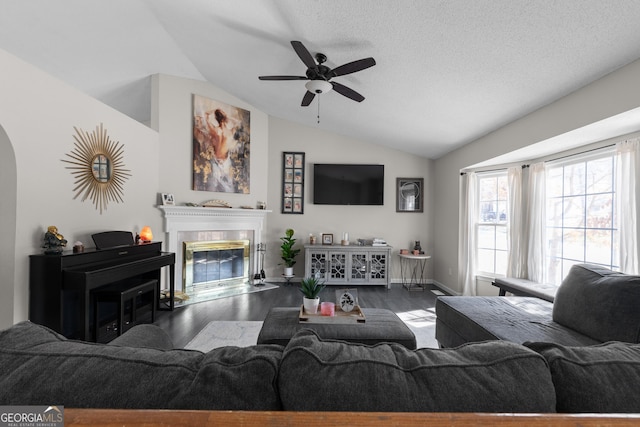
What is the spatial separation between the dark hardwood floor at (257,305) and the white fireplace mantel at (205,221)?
0.69 meters

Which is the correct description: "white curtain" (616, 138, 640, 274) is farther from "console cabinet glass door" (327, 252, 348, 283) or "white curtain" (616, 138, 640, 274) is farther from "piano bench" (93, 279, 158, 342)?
"piano bench" (93, 279, 158, 342)

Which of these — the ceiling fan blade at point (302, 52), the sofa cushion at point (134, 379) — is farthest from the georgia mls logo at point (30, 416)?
the ceiling fan blade at point (302, 52)

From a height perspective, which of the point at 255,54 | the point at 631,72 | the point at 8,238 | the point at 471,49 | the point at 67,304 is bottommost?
the point at 67,304

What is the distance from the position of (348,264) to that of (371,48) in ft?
10.7

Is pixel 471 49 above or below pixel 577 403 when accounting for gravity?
above

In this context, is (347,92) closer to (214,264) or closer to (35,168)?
(35,168)

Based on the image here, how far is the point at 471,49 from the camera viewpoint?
2066 millimetres

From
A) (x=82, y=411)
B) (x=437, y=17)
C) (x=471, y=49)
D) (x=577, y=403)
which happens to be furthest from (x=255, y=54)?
(x=577, y=403)

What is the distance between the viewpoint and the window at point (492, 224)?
3852mm

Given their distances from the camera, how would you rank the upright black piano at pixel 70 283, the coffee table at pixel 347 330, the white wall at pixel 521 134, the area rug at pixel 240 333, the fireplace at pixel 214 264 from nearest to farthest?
the coffee table at pixel 347 330
the white wall at pixel 521 134
the upright black piano at pixel 70 283
the area rug at pixel 240 333
the fireplace at pixel 214 264

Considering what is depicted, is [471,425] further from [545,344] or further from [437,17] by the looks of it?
[437,17]

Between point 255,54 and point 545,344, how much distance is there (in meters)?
3.43

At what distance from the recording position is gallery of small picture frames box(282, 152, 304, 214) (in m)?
4.96

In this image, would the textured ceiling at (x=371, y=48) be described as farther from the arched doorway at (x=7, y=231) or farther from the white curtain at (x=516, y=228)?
the arched doorway at (x=7, y=231)
